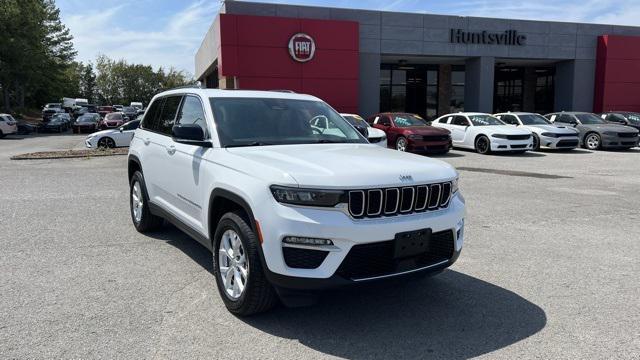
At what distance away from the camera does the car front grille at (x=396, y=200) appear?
11.8 ft

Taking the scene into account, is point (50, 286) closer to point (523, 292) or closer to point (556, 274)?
point (523, 292)

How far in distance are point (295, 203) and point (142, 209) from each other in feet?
12.2

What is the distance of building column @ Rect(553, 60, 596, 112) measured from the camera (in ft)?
105

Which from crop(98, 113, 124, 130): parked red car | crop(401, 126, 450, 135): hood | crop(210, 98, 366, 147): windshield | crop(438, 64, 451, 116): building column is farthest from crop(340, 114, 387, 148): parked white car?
crop(98, 113, 124, 130): parked red car

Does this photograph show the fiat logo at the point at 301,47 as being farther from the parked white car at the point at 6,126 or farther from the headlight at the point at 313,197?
the headlight at the point at 313,197

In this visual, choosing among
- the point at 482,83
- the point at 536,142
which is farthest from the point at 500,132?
the point at 482,83

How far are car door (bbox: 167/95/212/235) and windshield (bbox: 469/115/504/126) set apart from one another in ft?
51.4

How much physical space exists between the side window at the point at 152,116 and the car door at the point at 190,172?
87 cm

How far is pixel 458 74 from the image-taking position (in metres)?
37.2

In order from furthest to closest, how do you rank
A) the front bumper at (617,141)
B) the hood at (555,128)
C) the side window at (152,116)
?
the front bumper at (617,141), the hood at (555,128), the side window at (152,116)

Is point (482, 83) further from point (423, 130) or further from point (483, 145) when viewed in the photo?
point (423, 130)

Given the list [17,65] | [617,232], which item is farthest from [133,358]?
[17,65]

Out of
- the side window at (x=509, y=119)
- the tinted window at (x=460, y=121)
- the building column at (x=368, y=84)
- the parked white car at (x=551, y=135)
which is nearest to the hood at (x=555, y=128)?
the parked white car at (x=551, y=135)

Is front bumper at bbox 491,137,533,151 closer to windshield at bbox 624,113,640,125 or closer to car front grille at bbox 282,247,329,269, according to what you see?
windshield at bbox 624,113,640,125
